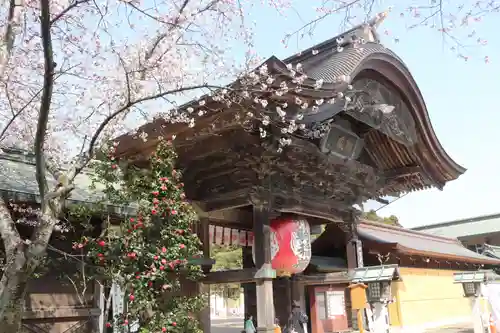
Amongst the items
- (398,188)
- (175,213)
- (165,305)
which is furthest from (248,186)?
(398,188)

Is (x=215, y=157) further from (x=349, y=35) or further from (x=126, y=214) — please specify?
(x=349, y=35)

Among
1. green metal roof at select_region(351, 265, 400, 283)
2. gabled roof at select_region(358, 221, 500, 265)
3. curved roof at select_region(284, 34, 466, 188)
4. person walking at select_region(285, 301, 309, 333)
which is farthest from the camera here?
gabled roof at select_region(358, 221, 500, 265)

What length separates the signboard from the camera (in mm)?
13641

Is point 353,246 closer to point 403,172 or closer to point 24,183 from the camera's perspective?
point 403,172

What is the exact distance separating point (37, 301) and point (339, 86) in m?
4.76

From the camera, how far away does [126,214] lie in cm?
572

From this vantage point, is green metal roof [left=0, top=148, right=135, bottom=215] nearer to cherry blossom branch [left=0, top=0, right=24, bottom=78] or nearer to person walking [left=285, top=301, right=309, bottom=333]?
cherry blossom branch [left=0, top=0, right=24, bottom=78]

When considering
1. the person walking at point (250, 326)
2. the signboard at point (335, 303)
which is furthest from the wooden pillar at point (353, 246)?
the signboard at point (335, 303)

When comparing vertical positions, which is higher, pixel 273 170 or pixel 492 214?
pixel 492 214

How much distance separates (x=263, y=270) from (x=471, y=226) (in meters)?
26.0

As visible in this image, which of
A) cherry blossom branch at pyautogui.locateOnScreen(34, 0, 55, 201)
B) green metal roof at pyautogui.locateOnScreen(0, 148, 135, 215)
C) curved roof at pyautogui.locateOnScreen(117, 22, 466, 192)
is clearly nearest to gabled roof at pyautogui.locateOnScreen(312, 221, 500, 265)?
curved roof at pyautogui.locateOnScreen(117, 22, 466, 192)

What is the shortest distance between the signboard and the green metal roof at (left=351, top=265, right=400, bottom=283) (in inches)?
204

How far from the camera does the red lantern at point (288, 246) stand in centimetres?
772

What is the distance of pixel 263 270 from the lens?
686 cm
